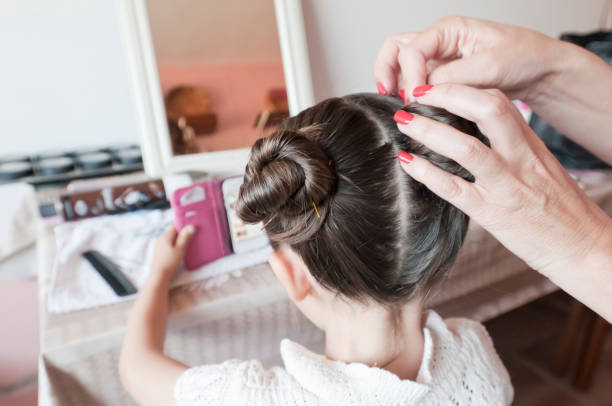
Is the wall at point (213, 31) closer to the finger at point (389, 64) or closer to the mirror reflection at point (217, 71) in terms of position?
the mirror reflection at point (217, 71)

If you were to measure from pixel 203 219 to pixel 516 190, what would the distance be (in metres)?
0.55

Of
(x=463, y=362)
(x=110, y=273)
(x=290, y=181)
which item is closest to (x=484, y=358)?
(x=463, y=362)

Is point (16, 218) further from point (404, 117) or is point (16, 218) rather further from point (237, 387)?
point (404, 117)

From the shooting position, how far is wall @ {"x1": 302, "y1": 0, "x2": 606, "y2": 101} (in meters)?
0.97

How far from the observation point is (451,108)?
14.6 inches

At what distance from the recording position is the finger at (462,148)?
1.10 ft

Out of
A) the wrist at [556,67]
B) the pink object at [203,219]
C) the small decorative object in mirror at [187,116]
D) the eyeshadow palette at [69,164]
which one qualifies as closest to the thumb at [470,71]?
the wrist at [556,67]

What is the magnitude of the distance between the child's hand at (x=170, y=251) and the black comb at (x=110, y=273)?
0.18 ft

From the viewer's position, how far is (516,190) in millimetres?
357

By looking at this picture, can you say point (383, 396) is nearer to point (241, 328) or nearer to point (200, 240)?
point (241, 328)

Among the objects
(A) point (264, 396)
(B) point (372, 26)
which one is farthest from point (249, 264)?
(B) point (372, 26)

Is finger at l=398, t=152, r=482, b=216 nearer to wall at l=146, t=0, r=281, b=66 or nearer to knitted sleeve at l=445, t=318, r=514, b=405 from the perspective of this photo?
knitted sleeve at l=445, t=318, r=514, b=405

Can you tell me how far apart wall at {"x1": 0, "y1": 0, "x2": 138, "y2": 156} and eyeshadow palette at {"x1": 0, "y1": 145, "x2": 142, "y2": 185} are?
1.3 inches

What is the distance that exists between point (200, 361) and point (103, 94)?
2.32 ft
